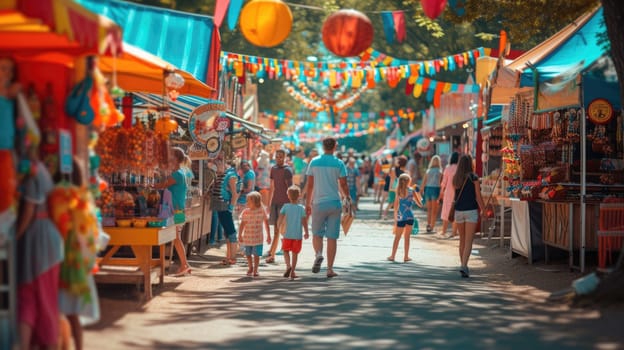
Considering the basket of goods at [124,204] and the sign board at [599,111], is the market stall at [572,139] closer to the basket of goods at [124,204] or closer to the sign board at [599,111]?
the sign board at [599,111]

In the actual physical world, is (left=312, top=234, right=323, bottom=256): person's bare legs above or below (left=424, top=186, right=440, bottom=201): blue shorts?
below

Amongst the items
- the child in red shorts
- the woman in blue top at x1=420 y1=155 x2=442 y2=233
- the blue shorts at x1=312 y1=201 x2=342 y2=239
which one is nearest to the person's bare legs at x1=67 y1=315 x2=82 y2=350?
the child in red shorts

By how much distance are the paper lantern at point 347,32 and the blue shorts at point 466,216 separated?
3033mm

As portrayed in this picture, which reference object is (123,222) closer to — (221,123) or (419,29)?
(221,123)

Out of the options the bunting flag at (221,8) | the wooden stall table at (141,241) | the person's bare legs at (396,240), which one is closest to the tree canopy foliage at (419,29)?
the bunting flag at (221,8)

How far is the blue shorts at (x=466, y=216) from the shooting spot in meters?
14.4

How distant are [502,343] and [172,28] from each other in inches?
442

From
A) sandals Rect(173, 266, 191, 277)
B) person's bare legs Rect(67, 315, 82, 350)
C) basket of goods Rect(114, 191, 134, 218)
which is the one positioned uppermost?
basket of goods Rect(114, 191, 134, 218)

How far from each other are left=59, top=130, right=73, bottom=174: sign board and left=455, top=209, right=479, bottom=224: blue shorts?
7549 mm

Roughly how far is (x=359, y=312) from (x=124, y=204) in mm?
3368

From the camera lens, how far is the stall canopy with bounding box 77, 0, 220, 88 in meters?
17.4

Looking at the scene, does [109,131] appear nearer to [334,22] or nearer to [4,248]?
[334,22]

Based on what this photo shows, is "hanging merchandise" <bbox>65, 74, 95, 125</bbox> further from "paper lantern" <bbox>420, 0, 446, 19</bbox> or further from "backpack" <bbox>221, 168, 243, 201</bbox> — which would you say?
"backpack" <bbox>221, 168, 243, 201</bbox>

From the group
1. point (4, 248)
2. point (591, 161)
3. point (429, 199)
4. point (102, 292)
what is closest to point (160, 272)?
point (102, 292)
